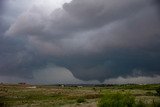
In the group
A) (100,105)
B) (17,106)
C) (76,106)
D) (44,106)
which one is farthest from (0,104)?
(100,105)

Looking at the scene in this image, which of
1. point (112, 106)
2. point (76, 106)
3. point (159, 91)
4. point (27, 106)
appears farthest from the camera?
point (159, 91)

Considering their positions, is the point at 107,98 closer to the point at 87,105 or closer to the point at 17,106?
the point at 87,105

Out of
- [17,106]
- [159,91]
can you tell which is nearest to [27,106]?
[17,106]

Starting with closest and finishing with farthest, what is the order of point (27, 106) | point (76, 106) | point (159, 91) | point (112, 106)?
1. point (112, 106)
2. point (76, 106)
3. point (27, 106)
4. point (159, 91)

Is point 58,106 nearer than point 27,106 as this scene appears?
Yes

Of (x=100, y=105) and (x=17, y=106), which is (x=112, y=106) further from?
(x=17, y=106)

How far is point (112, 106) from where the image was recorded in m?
65.2

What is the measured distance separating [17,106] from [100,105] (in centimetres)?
4744

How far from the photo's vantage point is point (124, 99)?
6581 cm

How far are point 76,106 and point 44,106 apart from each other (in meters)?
10.8

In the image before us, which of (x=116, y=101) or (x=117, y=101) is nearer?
(x=116, y=101)

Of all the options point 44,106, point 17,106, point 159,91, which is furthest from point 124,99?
point 159,91

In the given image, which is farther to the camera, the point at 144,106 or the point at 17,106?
the point at 17,106

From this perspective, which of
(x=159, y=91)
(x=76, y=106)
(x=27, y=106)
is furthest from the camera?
(x=159, y=91)
